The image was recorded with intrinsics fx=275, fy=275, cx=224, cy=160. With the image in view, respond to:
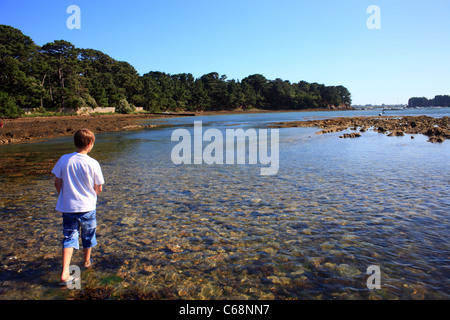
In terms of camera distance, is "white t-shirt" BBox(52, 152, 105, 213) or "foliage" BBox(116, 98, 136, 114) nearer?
"white t-shirt" BBox(52, 152, 105, 213)

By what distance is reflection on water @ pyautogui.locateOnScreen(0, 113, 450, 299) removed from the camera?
15.2 ft

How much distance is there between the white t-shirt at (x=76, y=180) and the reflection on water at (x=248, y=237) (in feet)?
4.48

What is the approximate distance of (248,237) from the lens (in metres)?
6.48

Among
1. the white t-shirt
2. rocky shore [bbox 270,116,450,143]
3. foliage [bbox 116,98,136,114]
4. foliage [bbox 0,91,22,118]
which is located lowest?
the white t-shirt

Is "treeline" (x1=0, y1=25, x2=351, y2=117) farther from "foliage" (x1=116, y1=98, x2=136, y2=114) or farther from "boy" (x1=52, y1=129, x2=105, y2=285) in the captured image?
"boy" (x1=52, y1=129, x2=105, y2=285)

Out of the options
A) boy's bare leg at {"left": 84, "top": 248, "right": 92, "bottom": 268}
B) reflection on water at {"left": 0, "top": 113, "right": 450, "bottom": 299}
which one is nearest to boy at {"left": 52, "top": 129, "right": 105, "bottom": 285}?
boy's bare leg at {"left": 84, "top": 248, "right": 92, "bottom": 268}

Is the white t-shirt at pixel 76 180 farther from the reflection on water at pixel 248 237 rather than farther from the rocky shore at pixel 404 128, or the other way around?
the rocky shore at pixel 404 128

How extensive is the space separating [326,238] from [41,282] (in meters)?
5.73

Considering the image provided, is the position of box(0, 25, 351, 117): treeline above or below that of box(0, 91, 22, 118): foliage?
above

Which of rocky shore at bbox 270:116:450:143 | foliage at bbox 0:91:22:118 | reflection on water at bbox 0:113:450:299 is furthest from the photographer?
foliage at bbox 0:91:22:118
